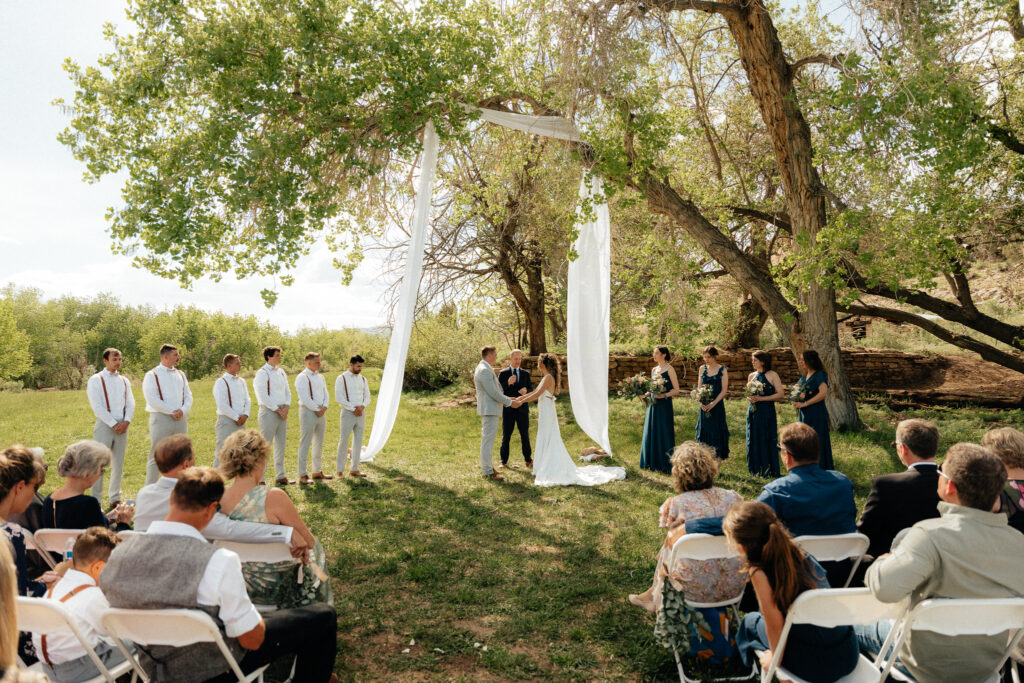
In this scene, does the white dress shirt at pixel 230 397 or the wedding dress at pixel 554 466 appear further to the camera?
the wedding dress at pixel 554 466

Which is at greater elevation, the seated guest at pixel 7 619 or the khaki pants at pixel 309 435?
the seated guest at pixel 7 619

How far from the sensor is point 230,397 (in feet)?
23.9

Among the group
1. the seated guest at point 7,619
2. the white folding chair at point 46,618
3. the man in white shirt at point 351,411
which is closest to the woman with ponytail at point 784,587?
the seated guest at point 7,619

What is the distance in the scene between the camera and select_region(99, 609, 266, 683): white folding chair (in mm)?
2116

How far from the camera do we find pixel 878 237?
8984 mm

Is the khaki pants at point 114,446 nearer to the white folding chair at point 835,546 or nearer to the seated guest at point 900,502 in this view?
the white folding chair at point 835,546

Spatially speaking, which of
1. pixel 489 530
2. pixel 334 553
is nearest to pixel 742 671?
pixel 489 530

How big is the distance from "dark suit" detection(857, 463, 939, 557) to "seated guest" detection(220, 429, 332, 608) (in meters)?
2.84

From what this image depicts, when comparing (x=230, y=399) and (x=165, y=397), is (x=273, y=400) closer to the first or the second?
(x=230, y=399)

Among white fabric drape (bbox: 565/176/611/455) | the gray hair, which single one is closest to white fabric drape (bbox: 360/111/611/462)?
white fabric drape (bbox: 565/176/611/455)

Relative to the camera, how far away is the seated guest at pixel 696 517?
10.2 feet

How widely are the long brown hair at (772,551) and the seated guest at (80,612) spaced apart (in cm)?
239

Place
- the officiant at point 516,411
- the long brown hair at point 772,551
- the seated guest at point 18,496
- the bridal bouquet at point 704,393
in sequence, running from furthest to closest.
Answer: the officiant at point 516,411
the bridal bouquet at point 704,393
the seated guest at point 18,496
the long brown hair at point 772,551

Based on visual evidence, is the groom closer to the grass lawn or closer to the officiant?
the grass lawn
